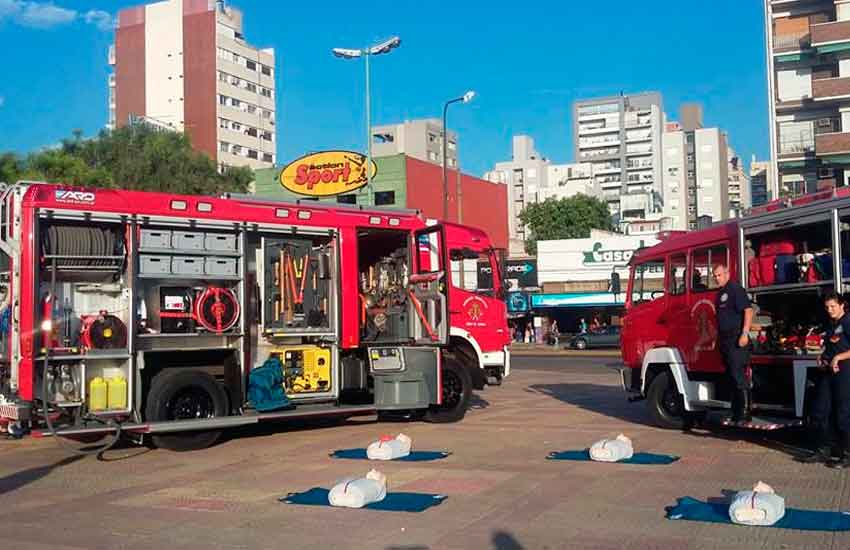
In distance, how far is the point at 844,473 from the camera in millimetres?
9062

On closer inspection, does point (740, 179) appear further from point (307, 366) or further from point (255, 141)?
point (307, 366)

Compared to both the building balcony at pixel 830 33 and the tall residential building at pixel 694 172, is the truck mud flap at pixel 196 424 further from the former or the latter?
the tall residential building at pixel 694 172

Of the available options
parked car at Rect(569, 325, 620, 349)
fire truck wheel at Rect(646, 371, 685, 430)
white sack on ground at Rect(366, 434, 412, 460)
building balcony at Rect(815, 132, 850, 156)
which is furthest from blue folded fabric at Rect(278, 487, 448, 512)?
building balcony at Rect(815, 132, 850, 156)

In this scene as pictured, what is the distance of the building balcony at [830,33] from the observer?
47.4 metres

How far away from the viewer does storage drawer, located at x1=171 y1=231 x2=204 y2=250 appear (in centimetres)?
1191

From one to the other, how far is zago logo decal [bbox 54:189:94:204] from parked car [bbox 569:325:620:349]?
34724 millimetres

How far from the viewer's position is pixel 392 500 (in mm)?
8281

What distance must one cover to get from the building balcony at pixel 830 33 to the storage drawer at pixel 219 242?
44077mm

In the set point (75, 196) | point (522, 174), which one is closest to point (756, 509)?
point (75, 196)

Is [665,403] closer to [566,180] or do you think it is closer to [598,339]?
[598,339]

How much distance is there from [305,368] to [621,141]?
138509 millimetres

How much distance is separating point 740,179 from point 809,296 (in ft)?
494

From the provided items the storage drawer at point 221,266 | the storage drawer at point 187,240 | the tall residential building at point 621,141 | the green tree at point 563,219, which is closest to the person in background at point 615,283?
the storage drawer at point 221,266

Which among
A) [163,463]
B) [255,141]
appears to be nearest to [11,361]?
[163,463]
